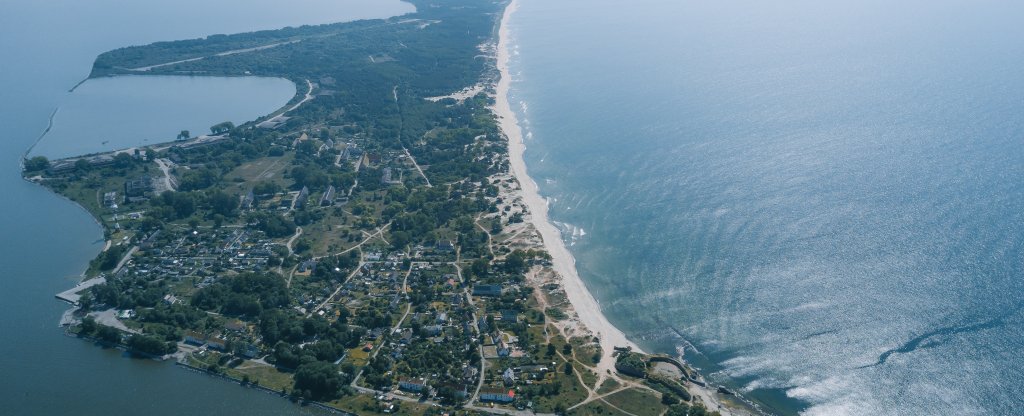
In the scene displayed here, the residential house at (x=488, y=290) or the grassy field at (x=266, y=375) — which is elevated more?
the residential house at (x=488, y=290)

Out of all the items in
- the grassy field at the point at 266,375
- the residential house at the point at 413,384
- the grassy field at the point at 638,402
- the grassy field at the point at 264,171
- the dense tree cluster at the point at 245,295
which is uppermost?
the grassy field at the point at 264,171

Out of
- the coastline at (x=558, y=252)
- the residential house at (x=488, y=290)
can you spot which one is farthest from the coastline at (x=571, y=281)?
the residential house at (x=488, y=290)

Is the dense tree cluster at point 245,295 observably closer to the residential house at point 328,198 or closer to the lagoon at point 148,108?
the residential house at point 328,198

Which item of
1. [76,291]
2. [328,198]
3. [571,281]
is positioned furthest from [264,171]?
[571,281]

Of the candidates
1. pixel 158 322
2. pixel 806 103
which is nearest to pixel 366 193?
pixel 158 322

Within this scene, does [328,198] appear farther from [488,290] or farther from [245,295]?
[488,290]

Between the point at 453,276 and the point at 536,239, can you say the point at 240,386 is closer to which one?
the point at 453,276
